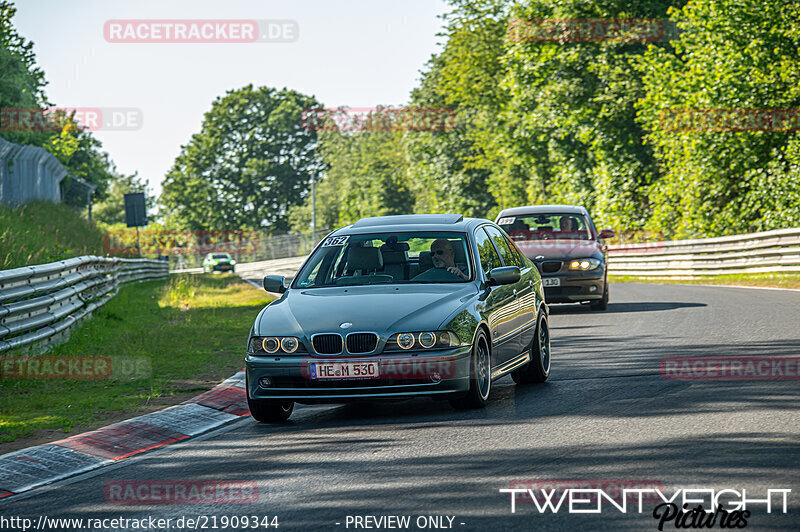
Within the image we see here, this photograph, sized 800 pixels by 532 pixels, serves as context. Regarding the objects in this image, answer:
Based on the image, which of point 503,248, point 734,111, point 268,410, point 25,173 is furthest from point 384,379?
point 734,111

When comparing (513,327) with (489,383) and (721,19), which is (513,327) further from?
(721,19)

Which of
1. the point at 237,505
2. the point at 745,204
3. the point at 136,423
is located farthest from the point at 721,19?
the point at 237,505

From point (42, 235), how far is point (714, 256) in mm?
18139

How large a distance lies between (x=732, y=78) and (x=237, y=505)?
3184 centimetres

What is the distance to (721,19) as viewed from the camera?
Result: 34.9m

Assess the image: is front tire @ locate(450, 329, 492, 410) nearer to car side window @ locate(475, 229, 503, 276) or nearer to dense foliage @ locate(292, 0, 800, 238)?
car side window @ locate(475, 229, 503, 276)

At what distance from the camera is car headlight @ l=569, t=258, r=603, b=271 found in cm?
1773

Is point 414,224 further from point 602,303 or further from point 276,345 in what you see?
point 602,303

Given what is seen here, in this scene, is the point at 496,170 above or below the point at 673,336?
above

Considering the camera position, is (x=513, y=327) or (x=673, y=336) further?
(x=673, y=336)

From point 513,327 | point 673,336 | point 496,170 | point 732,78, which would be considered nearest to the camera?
point 513,327

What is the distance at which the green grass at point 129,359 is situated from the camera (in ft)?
29.7

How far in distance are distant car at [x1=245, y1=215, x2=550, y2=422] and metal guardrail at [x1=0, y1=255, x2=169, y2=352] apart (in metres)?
3.55

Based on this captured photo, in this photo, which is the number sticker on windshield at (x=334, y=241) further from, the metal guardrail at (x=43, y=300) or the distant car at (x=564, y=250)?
the distant car at (x=564, y=250)
